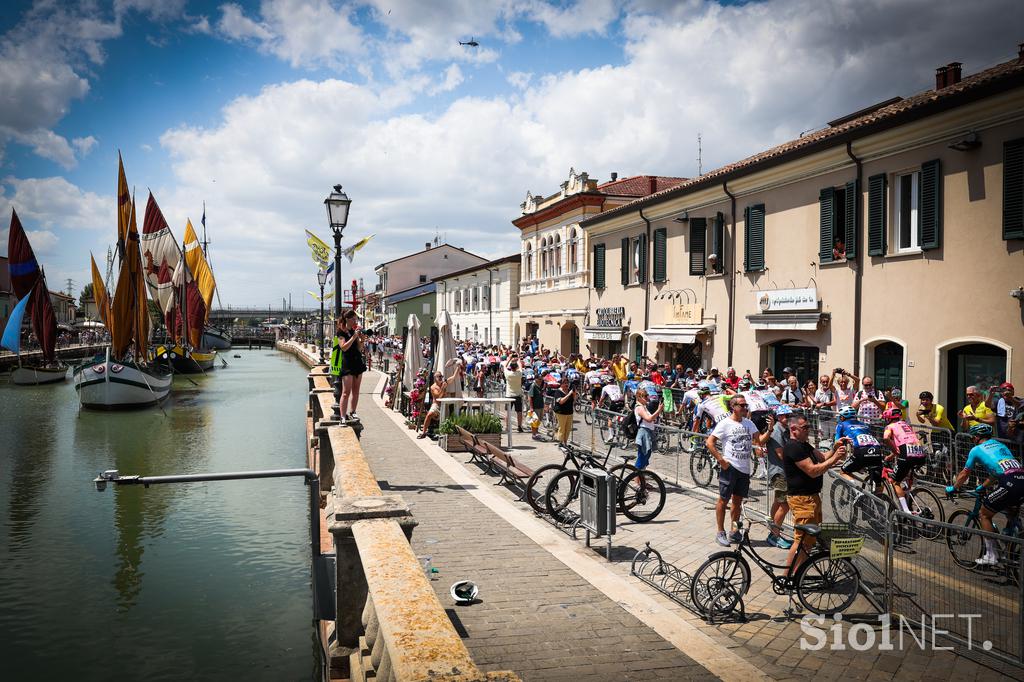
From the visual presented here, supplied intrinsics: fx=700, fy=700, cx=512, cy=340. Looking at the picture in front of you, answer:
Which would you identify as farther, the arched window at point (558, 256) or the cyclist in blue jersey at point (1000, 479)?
the arched window at point (558, 256)

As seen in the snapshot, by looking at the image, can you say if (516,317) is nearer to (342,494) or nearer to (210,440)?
(210,440)

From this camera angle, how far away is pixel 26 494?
17047 millimetres

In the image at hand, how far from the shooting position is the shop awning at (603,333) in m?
27.3

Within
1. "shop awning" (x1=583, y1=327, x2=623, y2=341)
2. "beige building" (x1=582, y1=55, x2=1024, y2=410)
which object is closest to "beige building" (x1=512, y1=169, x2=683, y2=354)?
"shop awning" (x1=583, y1=327, x2=623, y2=341)

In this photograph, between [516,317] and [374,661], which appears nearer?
[374,661]

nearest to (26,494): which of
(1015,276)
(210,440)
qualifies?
→ (210,440)

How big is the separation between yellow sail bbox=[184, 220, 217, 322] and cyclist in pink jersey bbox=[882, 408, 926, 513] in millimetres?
56463

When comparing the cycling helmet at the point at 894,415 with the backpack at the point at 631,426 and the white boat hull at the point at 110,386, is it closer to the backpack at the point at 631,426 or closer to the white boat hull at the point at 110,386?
the backpack at the point at 631,426

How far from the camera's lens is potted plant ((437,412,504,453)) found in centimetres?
1484

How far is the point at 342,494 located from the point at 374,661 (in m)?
2.39

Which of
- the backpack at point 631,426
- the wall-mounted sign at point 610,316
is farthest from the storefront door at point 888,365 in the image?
the wall-mounted sign at point 610,316

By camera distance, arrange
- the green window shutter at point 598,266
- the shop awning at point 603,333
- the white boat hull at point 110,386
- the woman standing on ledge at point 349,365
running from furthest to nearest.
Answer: the white boat hull at point 110,386, the green window shutter at point 598,266, the shop awning at point 603,333, the woman standing on ledge at point 349,365

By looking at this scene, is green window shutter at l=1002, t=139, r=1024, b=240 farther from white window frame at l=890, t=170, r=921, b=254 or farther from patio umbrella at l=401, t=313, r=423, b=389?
patio umbrella at l=401, t=313, r=423, b=389

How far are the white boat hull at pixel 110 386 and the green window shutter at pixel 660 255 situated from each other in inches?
999
